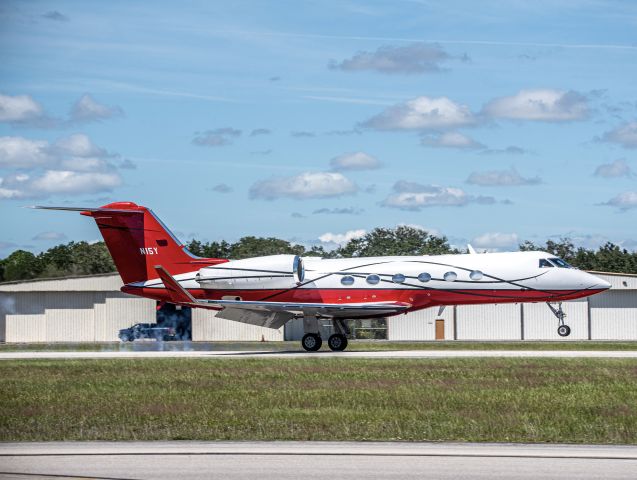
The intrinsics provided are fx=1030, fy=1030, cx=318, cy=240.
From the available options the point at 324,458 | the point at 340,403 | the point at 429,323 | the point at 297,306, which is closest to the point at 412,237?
the point at 429,323

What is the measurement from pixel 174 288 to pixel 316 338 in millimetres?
6694

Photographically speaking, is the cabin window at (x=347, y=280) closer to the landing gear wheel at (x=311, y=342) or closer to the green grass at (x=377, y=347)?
the landing gear wheel at (x=311, y=342)

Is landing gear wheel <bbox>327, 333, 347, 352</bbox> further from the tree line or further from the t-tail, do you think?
the tree line

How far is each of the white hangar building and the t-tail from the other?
24.2 meters

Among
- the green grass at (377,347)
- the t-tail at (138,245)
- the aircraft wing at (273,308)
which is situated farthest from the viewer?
the green grass at (377,347)

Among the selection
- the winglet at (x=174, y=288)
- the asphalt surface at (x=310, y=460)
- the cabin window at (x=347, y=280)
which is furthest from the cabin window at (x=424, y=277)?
the asphalt surface at (x=310, y=460)

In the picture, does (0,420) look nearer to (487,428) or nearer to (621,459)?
(487,428)

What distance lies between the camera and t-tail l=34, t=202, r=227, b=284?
4553 cm

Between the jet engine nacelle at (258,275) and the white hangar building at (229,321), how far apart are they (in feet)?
85.6

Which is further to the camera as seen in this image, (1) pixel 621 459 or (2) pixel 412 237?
(2) pixel 412 237

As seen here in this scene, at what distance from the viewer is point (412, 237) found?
136125 mm

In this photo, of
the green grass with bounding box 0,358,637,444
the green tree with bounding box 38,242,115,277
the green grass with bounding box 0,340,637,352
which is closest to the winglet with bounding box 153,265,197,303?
the green grass with bounding box 0,358,637,444

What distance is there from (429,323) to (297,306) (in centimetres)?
3012

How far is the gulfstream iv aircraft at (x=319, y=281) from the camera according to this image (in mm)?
41812
